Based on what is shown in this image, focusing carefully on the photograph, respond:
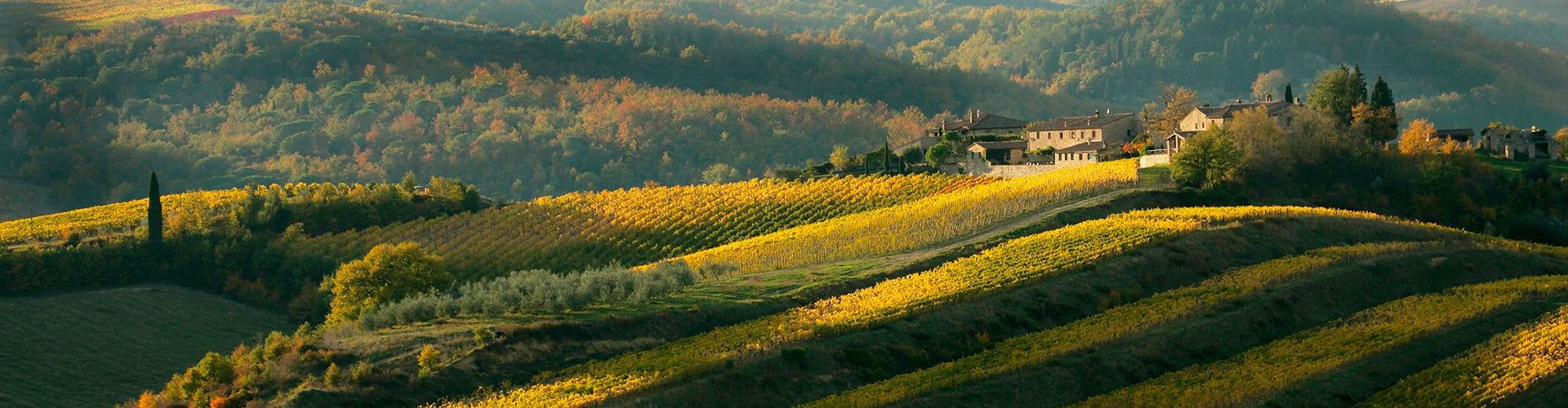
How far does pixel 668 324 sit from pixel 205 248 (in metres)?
51.4

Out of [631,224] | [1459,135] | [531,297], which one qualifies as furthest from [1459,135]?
[531,297]

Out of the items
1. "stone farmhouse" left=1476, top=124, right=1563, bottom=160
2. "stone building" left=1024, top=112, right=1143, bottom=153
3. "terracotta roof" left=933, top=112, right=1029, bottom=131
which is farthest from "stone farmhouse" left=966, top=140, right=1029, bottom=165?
"stone farmhouse" left=1476, top=124, right=1563, bottom=160

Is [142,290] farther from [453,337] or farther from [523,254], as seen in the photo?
[453,337]

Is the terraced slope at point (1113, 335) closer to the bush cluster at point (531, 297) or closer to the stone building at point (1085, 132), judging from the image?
the bush cluster at point (531, 297)

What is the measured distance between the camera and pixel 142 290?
Answer: 10125 cm

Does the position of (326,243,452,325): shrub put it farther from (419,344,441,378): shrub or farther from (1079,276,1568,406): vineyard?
(1079,276,1568,406): vineyard

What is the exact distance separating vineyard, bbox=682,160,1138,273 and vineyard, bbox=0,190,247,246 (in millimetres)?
39671

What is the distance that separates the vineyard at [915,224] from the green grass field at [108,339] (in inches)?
1055

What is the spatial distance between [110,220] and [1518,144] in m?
94.6

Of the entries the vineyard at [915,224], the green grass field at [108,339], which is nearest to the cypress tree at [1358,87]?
the vineyard at [915,224]

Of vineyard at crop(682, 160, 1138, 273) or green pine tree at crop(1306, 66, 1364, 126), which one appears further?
green pine tree at crop(1306, 66, 1364, 126)

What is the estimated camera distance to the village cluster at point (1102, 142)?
112500 millimetres

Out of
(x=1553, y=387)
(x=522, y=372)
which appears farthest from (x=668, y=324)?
(x=1553, y=387)

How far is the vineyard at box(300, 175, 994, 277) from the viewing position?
337 feet
